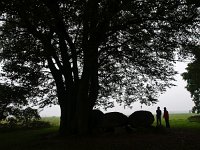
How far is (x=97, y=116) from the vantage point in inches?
1251

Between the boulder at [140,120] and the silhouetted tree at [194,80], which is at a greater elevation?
the silhouetted tree at [194,80]

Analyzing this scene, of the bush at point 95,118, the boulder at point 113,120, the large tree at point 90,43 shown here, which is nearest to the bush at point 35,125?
the large tree at point 90,43

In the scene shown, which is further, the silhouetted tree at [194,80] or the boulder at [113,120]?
the silhouetted tree at [194,80]

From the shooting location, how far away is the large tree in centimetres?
2094

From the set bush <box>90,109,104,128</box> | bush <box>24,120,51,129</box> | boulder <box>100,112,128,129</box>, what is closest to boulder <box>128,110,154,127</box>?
boulder <box>100,112,128,129</box>

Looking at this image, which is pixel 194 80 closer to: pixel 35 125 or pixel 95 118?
pixel 35 125

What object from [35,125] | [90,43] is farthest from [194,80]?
[90,43]

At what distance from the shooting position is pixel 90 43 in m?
25.2

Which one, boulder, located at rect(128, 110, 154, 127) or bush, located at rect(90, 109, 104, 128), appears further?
boulder, located at rect(128, 110, 154, 127)

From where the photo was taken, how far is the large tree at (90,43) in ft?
68.7

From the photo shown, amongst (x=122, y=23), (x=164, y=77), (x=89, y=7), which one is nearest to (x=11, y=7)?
(x=89, y=7)

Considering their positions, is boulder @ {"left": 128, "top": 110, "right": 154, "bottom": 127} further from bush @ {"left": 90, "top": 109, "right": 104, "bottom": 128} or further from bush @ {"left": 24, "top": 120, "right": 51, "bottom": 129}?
bush @ {"left": 24, "top": 120, "right": 51, "bottom": 129}

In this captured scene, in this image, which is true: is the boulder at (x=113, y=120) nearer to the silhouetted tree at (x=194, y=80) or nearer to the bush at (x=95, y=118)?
the bush at (x=95, y=118)

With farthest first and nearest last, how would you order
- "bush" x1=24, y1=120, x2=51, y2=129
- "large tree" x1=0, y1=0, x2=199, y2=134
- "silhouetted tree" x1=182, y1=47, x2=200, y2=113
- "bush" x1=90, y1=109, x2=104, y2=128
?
"silhouetted tree" x1=182, y1=47, x2=200, y2=113 < "bush" x1=24, y1=120, x2=51, y2=129 < "bush" x1=90, y1=109, x2=104, y2=128 < "large tree" x1=0, y1=0, x2=199, y2=134
